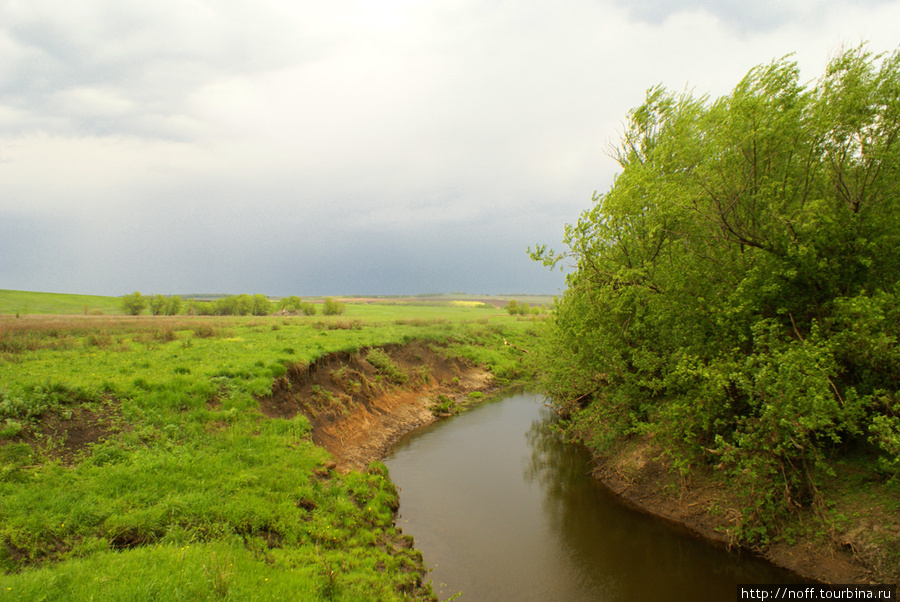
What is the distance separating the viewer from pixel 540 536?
14.2 m

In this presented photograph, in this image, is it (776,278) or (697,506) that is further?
(697,506)

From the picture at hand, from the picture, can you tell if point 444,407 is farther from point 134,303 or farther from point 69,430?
point 134,303

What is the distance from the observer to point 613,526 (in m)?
14.7

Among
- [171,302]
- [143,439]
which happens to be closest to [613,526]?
[143,439]

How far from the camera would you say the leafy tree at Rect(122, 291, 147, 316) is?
80875mm

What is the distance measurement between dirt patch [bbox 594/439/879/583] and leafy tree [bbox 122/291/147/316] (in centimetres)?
8967

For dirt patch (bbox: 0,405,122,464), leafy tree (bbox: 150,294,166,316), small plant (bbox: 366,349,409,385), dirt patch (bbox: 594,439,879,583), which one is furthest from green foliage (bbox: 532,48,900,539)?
leafy tree (bbox: 150,294,166,316)

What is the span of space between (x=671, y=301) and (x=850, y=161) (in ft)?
17.7

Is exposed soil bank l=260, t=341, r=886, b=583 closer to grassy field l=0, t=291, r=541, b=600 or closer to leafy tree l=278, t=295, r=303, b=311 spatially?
grassy field l=0, t=291, r=541, b=600

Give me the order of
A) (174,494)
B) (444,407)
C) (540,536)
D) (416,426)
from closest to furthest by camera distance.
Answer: (174,494), (540,536), (416,426), (444,407)

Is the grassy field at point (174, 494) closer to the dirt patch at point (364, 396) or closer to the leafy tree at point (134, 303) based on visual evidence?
the dirt patch at point (364, 396)

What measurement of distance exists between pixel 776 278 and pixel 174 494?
53.4 ft

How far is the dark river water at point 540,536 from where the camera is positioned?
1139 cm

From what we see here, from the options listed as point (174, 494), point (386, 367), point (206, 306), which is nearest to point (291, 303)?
point (206, 306)
